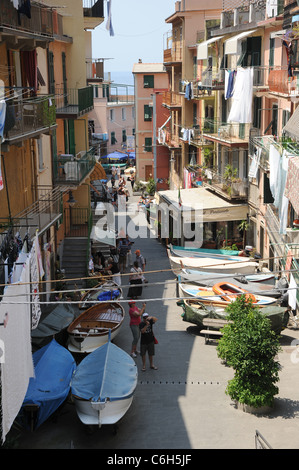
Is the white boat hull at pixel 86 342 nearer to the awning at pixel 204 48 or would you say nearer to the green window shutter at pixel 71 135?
the green window shutter at pixel 71 135

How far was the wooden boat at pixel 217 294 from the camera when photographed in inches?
853

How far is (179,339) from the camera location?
827 inches

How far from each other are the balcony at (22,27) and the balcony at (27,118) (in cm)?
157

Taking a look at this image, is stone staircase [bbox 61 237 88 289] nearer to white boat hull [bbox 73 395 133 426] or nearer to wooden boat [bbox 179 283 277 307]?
wooden boat [bbox 179 283 277 307]

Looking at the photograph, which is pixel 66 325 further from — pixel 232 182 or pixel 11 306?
pixel 232 182

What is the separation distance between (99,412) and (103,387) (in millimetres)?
590

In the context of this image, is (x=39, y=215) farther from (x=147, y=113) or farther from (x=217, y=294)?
(x=147, y=113)

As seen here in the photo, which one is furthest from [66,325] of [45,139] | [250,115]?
[250,115]

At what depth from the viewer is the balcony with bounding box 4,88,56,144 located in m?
16.0

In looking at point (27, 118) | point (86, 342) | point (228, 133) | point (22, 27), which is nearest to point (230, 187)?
point (228, 133)

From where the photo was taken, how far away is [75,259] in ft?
96.0

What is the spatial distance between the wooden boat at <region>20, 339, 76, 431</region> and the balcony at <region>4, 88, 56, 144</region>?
5.35 meters

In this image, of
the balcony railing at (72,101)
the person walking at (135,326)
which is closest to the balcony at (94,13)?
the balcony railing at (72,101)

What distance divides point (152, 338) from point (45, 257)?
7.05m
